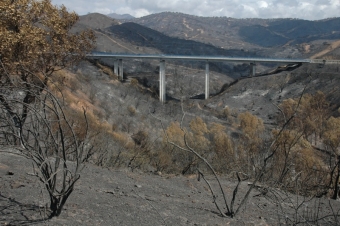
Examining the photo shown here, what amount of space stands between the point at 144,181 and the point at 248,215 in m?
2.63

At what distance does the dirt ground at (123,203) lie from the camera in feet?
14.7

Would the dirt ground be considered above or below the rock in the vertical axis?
below

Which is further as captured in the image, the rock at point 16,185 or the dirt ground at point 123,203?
the rock at point 16,185

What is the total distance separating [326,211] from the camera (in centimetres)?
739

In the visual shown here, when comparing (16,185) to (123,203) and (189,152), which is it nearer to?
(123,203)

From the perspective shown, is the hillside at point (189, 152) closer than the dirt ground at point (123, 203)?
No

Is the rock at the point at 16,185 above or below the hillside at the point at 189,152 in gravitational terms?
above

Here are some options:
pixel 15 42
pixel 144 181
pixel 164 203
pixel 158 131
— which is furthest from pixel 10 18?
pixel 158 131

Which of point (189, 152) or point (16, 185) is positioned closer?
point (16, 185)

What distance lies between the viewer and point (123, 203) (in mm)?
5453

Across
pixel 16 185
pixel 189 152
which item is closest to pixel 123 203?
pixel 16 185

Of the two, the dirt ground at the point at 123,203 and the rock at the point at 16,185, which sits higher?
the rock at the point at 16,185

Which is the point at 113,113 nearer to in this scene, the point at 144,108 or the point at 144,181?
the point at 144,108

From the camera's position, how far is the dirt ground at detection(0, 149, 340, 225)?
448cm
